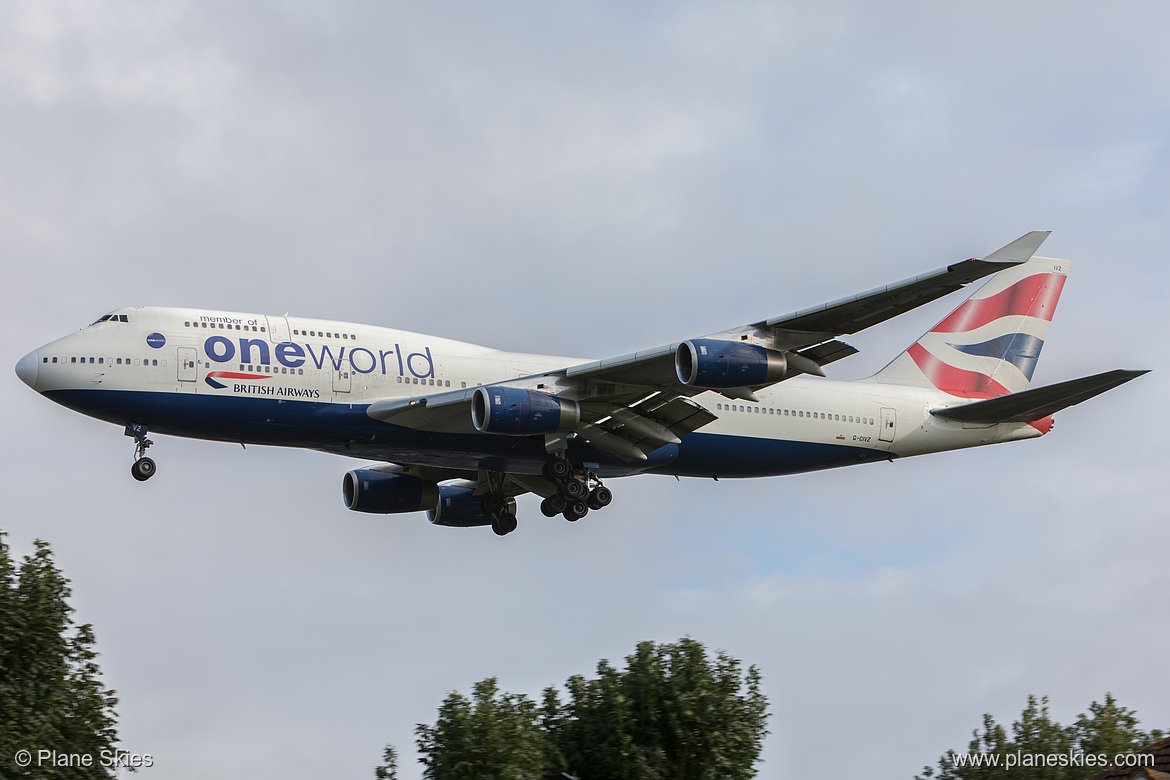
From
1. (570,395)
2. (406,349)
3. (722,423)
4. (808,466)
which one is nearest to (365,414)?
(406,349)

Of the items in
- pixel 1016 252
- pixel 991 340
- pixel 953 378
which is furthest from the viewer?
pixel 991 340

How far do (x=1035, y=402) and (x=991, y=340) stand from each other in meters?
7.22

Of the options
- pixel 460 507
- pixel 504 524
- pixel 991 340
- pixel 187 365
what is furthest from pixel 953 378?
pixel 187 365

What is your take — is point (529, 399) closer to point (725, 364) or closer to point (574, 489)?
point (574, 489)

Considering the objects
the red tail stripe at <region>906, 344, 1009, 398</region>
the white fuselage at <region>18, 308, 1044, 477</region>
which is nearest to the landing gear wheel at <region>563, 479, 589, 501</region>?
the white fuselage at <region>18, 308, 1044, 477</region>

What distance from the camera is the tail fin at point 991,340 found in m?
42.4

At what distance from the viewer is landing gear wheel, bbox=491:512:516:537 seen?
41.3 m

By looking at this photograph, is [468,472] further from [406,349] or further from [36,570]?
[36,570]

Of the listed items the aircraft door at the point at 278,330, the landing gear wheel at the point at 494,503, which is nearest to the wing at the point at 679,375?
the aircraft door at the point at 278,330

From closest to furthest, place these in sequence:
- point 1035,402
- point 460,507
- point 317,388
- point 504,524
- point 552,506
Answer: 1. point 317,388
2. point 552,506
3. point 1035,402
4. point 504,524
5. point 460,507

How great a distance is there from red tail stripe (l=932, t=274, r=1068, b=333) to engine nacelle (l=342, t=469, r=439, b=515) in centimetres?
1934

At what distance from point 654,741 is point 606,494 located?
7.07m

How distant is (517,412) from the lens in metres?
31.9

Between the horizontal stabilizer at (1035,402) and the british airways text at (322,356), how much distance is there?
665 inches
